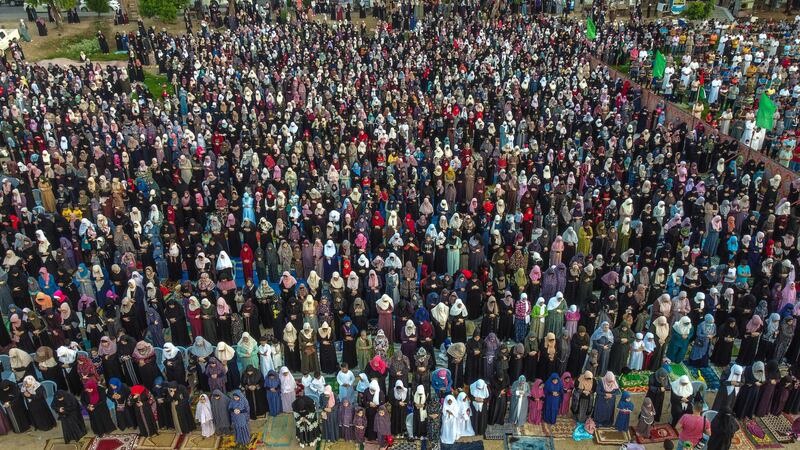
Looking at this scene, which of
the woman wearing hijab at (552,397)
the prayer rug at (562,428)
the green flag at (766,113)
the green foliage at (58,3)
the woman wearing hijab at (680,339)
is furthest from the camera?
the green foliage at (58,3)

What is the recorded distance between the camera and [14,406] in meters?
9.08

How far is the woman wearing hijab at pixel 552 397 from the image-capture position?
9242 millimetres

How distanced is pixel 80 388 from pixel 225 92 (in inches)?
496

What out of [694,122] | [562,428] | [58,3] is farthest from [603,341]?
[58,3]

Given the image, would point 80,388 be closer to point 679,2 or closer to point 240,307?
point 240,307

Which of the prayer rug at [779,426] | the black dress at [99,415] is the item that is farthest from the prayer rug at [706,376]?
the black dress at [99,415]

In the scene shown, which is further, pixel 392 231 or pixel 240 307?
pixel 392 231

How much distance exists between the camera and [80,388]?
9.95 meters

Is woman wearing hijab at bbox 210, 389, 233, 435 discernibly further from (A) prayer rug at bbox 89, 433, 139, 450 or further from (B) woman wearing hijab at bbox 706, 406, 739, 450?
(B) woman wearing hijab at bbox 706, 406, 739, 450

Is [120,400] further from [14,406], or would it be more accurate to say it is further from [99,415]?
[14,406]

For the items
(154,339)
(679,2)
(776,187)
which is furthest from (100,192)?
(679,2)

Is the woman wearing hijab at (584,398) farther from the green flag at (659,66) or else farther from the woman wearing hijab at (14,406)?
the green flag at (659,66)

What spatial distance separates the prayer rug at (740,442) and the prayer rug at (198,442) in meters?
7.47

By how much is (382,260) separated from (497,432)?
3870mm
